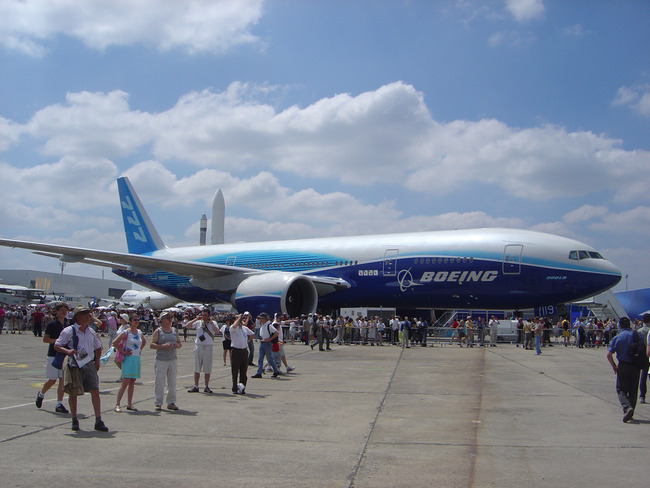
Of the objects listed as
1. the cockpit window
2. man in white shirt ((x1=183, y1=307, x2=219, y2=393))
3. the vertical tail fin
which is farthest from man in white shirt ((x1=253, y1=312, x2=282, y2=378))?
the vertical tail fin

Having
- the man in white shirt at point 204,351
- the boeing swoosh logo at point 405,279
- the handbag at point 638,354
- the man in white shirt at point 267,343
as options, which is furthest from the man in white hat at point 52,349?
the boeing swoosh logo at point 405,279

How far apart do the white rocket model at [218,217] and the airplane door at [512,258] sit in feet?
119

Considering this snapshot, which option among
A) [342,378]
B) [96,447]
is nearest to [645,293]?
[342,378]

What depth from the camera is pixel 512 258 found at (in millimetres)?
22984

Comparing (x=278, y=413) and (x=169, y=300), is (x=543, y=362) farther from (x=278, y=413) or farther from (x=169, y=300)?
(x=169, y=300)

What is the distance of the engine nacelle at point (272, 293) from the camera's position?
956 inches

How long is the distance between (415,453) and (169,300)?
5653 cm

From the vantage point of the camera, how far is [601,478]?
16.6ft

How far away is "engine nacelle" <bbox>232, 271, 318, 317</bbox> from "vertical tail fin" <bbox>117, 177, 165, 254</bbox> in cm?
1225

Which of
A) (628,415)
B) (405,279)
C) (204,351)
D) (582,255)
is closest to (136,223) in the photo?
(405,279)

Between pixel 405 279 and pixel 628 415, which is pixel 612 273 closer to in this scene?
pixel 405 279

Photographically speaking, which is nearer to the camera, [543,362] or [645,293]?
[543,362]

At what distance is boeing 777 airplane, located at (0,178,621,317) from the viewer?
2269 centimetres

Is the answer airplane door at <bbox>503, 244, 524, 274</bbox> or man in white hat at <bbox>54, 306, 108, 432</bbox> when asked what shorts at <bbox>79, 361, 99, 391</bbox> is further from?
airplane door at <bbox>503, 244, 524, 274</bbox>
